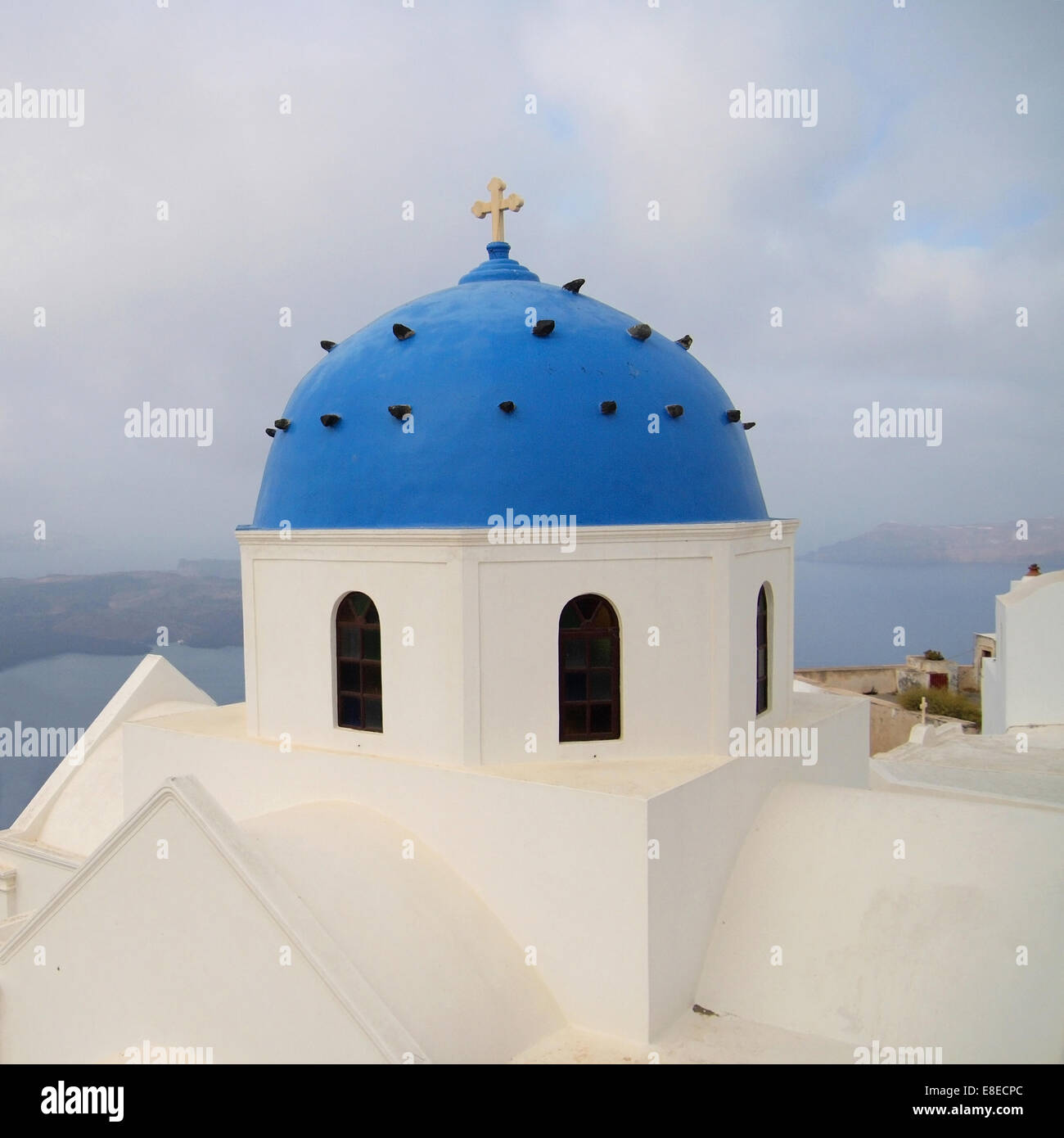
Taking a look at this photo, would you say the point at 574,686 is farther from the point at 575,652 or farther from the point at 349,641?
Result: the point at 349,641

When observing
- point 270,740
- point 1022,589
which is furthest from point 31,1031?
point 1022,589

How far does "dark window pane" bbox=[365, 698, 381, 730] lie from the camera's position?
27.0 ft

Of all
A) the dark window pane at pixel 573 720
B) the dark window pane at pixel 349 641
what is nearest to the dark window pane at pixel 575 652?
the dark window pane at pixel 573 720

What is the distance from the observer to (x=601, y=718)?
8.02 metres

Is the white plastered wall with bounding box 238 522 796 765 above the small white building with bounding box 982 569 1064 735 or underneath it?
above

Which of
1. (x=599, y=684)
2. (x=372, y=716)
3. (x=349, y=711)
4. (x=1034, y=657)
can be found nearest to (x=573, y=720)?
(x=599, y=684)

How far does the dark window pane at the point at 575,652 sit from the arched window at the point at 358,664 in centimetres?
167

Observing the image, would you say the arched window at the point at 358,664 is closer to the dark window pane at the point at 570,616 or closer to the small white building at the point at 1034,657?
the dark window pane at the point at 570,616

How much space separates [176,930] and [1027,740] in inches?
624

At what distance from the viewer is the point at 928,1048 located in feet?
21.1

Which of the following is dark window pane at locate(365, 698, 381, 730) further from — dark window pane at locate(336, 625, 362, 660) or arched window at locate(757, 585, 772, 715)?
arched window at locate(757, 585, 772, 715)

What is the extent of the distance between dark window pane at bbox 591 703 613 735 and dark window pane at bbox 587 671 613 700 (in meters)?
0.07

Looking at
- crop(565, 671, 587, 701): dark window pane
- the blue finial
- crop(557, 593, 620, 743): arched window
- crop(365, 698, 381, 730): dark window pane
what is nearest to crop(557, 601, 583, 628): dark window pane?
crop(557, 593, 620, 743): arched window
